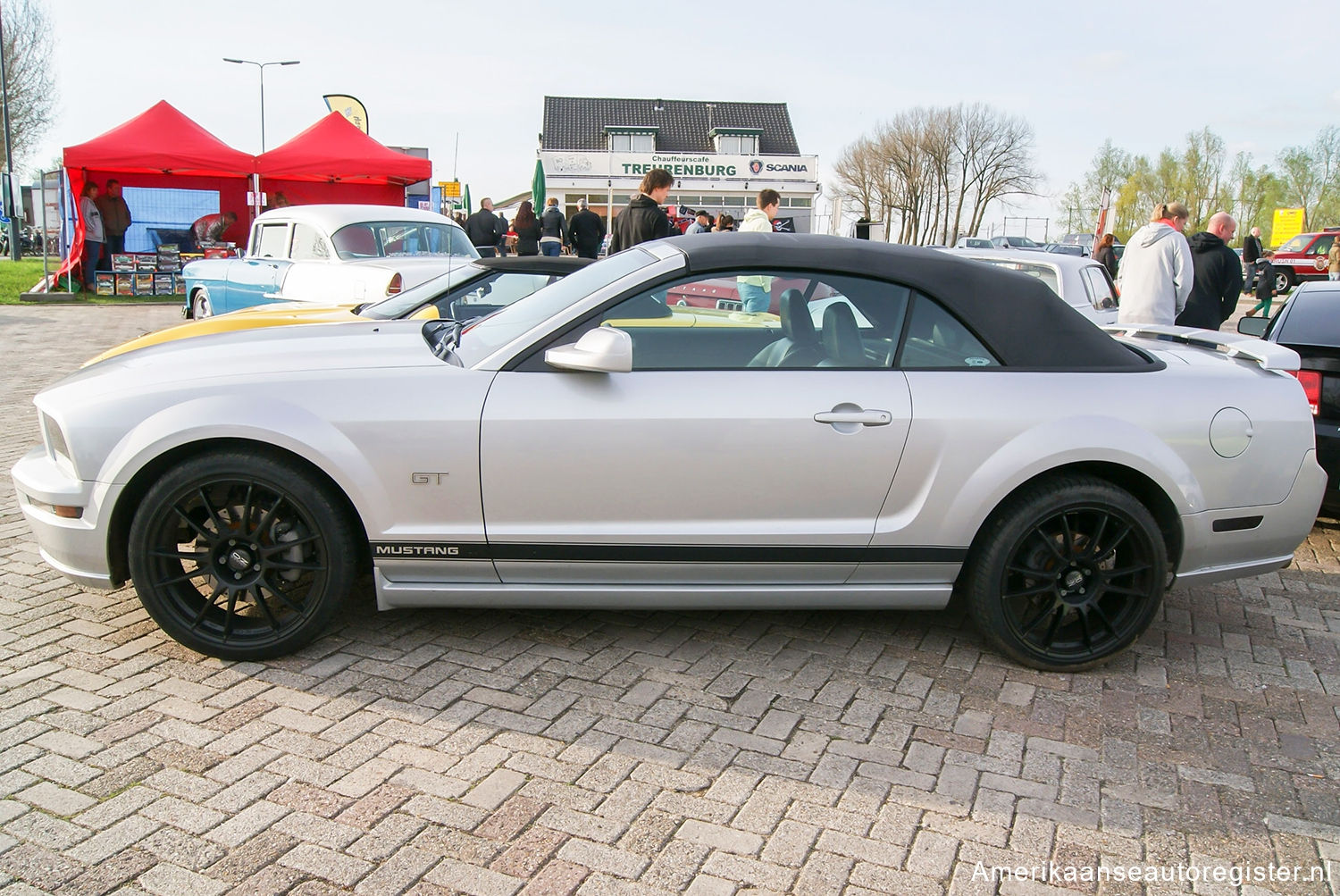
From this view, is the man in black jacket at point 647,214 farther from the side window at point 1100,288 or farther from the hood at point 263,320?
the side window at point 1100,288

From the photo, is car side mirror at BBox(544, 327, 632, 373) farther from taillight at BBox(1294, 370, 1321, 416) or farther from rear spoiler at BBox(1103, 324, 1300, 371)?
taillight at BBox(1294, 370, 1321, 416)

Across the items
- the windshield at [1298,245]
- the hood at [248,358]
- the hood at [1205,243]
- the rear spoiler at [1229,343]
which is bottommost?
the hood at [248,358]

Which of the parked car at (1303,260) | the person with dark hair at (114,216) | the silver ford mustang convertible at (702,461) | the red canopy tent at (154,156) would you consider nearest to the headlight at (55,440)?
the silver ford mustang convertible at (702,461)

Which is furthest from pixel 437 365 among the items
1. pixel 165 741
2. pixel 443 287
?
pixel 443 287

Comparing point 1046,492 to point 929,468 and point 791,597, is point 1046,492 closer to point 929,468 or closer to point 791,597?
point 929,468

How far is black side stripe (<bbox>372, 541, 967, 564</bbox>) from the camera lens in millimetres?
3418

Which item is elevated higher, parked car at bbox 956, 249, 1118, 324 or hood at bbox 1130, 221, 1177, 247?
hood at bbox 1130, 221, 1177, 247

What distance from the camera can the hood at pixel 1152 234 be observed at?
7.71 metres

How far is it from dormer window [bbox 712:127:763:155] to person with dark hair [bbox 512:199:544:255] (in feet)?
171

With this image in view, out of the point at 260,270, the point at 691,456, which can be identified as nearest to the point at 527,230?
the point at 260,270

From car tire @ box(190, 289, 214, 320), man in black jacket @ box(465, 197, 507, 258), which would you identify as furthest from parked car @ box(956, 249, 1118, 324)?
man in black jacket @ box(465, 197, 507, 258)

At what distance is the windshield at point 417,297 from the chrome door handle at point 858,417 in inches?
128

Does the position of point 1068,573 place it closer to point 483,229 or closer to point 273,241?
point 273,241

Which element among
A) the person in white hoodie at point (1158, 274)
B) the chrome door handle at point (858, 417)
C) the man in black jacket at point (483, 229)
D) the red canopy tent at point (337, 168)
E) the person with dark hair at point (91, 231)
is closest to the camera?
the chrome door handle at point (858, 417)
